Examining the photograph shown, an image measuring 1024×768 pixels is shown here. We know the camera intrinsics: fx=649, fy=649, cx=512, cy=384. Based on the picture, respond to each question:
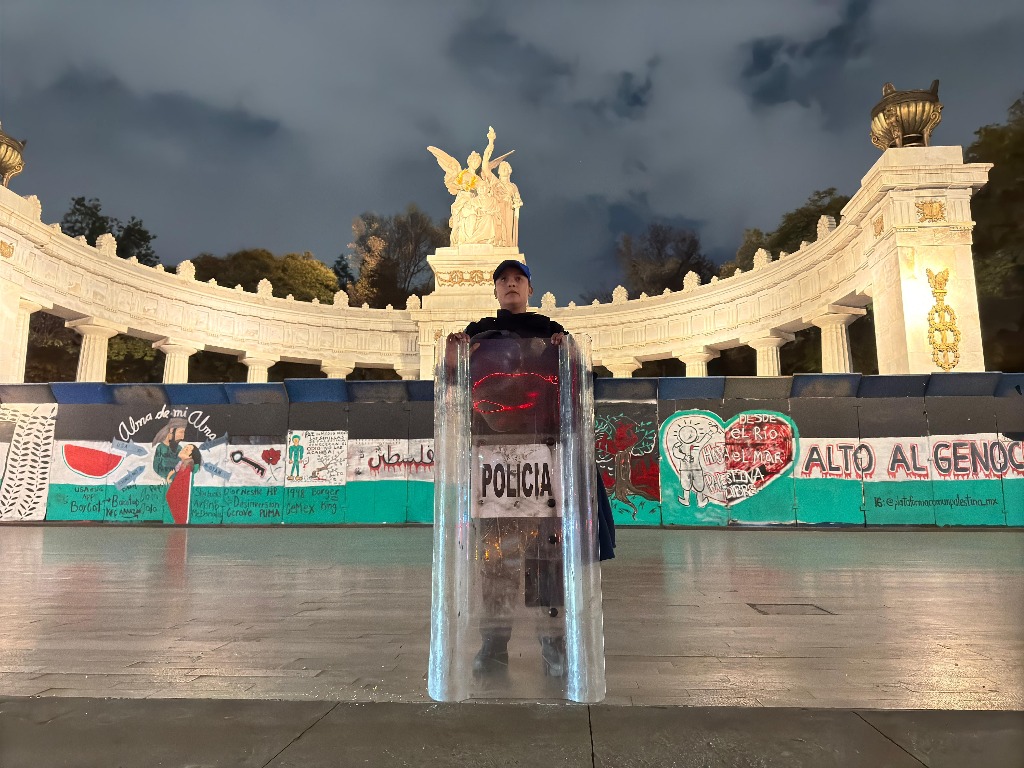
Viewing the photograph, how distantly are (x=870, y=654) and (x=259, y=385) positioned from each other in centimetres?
1413

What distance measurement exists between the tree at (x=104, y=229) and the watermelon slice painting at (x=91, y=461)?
28.9 metres

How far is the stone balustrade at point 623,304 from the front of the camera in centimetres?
1905

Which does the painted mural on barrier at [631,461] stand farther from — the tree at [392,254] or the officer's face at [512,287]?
the tree at [392,254]

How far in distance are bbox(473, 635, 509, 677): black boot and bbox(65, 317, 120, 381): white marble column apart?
98.4 ft

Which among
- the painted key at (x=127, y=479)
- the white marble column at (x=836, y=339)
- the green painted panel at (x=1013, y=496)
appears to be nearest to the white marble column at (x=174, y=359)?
the painted key at (x=127, y=479)

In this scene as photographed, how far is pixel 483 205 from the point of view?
27906mm

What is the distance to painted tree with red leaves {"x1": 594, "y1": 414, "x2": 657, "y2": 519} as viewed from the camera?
1471 cm

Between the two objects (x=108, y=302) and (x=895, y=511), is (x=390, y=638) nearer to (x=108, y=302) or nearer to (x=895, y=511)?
(x=895, y=511)

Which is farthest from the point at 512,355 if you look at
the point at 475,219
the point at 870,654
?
the point at 475,219

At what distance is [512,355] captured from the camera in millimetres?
3428

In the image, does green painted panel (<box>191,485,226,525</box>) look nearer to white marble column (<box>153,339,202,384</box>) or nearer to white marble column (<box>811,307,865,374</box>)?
white marble column (<box>153,339,202,384</box>)

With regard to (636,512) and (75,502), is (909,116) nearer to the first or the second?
(636,512)

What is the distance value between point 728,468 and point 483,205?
1751 centimetres

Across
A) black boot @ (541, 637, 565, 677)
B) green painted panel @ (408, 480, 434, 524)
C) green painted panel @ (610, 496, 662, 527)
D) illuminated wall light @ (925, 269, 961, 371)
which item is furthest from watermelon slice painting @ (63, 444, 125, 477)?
illuminated wall light @ (925, 269, 961, 371)
